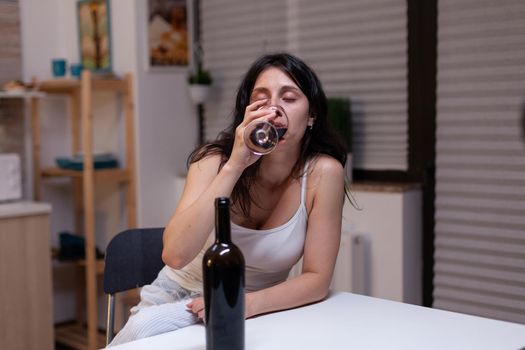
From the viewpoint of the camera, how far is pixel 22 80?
3.67 meters

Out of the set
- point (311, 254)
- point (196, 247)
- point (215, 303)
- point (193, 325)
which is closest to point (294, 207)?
point (311, 254)

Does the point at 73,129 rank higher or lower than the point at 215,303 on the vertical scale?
higher

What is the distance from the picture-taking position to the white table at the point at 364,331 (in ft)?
4.11

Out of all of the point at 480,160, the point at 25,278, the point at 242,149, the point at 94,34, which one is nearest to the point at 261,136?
the point at 242,149

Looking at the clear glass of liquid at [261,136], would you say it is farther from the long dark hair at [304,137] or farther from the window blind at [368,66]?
the window blind at [368,66]

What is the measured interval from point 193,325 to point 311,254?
394 mm

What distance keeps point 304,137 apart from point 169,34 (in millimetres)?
2001

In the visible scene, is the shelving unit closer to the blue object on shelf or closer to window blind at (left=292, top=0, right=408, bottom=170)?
the blue object on shelf

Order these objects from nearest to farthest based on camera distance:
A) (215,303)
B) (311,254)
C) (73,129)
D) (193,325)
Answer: (215,303), (193,325), (311,254), (73,129)

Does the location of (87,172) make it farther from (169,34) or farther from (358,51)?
(358,51)

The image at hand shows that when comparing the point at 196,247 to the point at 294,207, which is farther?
the point at 294,207

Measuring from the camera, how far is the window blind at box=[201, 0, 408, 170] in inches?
114

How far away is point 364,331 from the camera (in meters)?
1.34

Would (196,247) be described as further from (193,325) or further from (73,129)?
(73,129)
